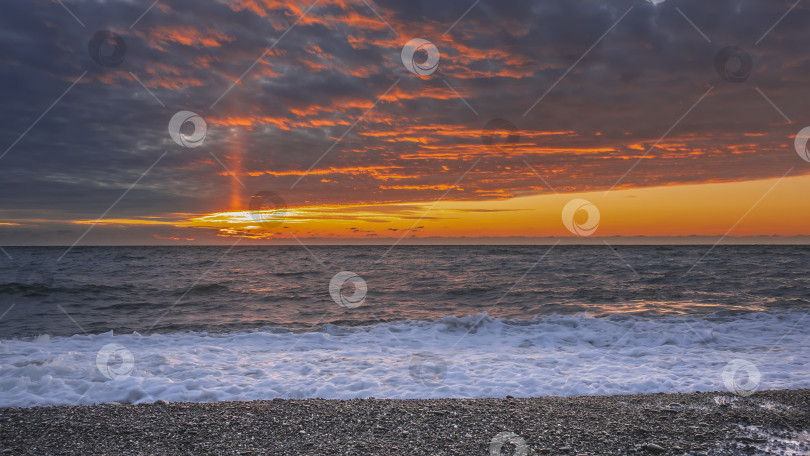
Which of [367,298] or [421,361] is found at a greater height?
[367,298]

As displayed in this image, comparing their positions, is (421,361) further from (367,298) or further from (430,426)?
(367,298)

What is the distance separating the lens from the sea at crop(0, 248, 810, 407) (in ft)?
25.7

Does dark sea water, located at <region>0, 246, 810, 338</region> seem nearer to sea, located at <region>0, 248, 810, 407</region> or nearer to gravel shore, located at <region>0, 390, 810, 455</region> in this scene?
sea, located at <region>0, 248, 810, 407</region>

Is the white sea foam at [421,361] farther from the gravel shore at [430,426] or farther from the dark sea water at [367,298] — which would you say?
the dark sea water at [367,298]

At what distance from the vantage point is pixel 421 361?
991cm

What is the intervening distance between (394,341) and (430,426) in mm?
6768

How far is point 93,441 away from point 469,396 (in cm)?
528

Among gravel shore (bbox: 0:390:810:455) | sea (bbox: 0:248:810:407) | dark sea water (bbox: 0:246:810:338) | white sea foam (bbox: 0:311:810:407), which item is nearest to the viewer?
gravel shore (bbox: 0:390:810:455)

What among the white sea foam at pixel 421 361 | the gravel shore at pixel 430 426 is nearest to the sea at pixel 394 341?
the white sea foam at pixel 421 361

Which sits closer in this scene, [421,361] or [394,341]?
[421,361]

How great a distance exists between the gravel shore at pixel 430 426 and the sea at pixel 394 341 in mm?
857

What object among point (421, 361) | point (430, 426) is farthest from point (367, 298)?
point (430, 426)

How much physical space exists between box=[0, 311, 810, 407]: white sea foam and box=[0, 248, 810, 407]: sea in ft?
0.17

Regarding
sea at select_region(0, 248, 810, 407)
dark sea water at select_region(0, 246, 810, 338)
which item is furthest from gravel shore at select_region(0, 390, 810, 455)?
dark sea water at select_region(0, 246, 810, 338)
